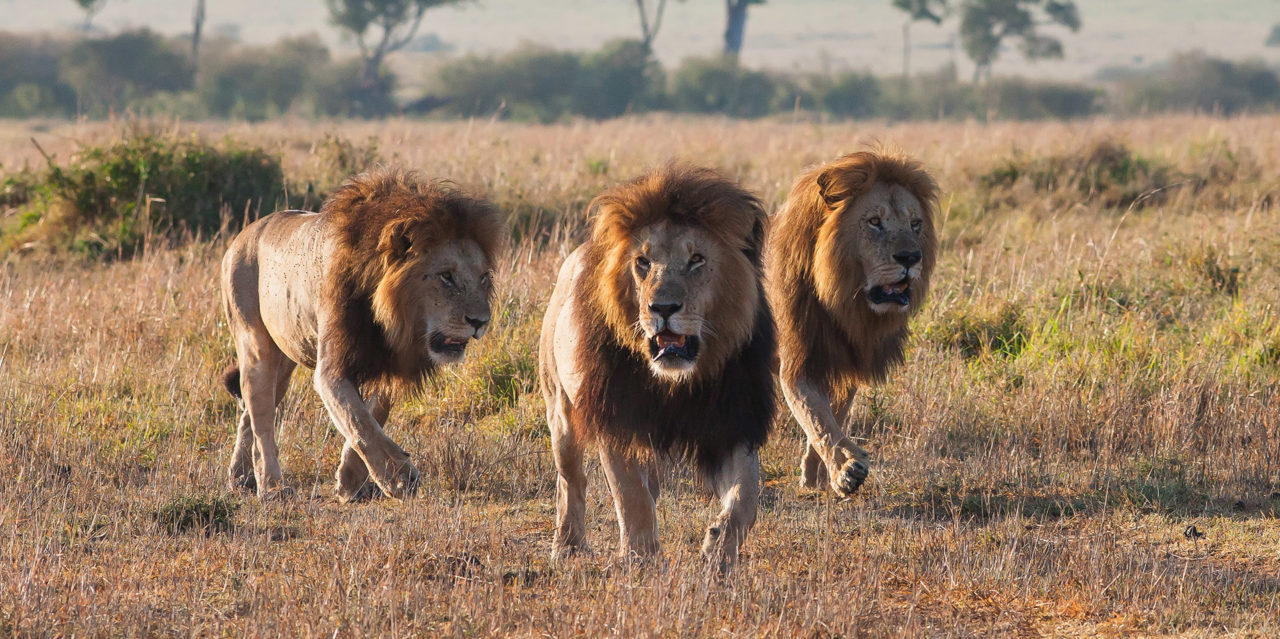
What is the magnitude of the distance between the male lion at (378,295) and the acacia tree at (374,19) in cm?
4006

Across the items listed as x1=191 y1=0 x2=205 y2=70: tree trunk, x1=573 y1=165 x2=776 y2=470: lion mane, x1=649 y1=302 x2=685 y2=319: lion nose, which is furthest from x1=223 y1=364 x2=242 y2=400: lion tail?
x1=191 y1=0 x2=205 y2=70: tree trunk

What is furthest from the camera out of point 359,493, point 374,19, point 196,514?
point 374,19

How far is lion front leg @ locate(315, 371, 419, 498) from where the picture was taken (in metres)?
4.55

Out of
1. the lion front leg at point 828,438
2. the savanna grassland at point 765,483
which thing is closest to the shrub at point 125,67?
the savanna grassland at point 765,483

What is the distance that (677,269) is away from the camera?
388 cm

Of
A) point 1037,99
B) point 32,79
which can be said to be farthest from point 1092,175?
point 32,79

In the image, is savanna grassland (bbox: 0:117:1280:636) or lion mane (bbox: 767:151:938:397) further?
lion mane (bbox: 767:151:938:397)

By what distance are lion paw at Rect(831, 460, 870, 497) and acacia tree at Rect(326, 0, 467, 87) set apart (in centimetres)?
4099

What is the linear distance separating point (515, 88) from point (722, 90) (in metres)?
7.17

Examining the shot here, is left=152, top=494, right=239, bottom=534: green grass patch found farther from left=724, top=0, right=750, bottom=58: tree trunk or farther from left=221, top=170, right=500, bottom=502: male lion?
left=724, top=0, right=750, bottom=58: tree trunk

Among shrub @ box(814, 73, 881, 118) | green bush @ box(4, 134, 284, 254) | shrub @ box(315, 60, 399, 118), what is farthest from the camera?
shrub @ box(814, 73, 881, 118)

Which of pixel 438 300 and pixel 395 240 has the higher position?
pixel 395 240

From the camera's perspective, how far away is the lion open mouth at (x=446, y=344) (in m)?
4.74

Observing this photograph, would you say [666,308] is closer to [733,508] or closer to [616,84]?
[733,508]
